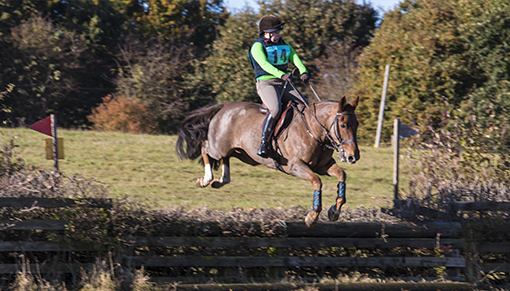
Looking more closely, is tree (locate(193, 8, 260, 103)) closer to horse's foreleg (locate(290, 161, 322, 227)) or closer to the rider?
the rider

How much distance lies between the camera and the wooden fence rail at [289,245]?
210 inches

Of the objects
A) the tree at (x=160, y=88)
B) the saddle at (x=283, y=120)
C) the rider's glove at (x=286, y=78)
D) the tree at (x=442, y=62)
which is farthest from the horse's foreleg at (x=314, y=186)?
the tree at (x=160, y=88)

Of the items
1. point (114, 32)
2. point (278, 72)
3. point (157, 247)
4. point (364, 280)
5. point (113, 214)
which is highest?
point (114, 32)

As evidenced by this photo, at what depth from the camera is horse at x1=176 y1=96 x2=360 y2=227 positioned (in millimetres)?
5523

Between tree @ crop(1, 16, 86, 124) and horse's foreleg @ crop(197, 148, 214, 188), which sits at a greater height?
tree @ crop(1, 16, 86, 124)

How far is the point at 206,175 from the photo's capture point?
22.4ft

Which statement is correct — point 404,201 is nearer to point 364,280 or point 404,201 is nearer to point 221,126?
point 364,280

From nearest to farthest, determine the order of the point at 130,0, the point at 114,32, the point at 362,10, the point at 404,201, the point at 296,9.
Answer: the point at 404,201, the point at 296,9, the point at 362,10, the point at 114,32, the point at 130,0

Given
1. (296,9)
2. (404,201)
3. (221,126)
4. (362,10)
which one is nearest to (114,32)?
(296,9)

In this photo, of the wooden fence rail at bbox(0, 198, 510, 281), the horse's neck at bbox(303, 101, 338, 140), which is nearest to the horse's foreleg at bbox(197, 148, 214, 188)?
the wooden fence rail at bbox(0, 198, 510, 281)

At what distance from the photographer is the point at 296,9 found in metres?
18.2

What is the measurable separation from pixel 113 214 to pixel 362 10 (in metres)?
16.2

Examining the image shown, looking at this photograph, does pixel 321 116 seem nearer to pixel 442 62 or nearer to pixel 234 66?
pixel 442 62

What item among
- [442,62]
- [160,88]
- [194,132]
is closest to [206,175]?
[194,132]
